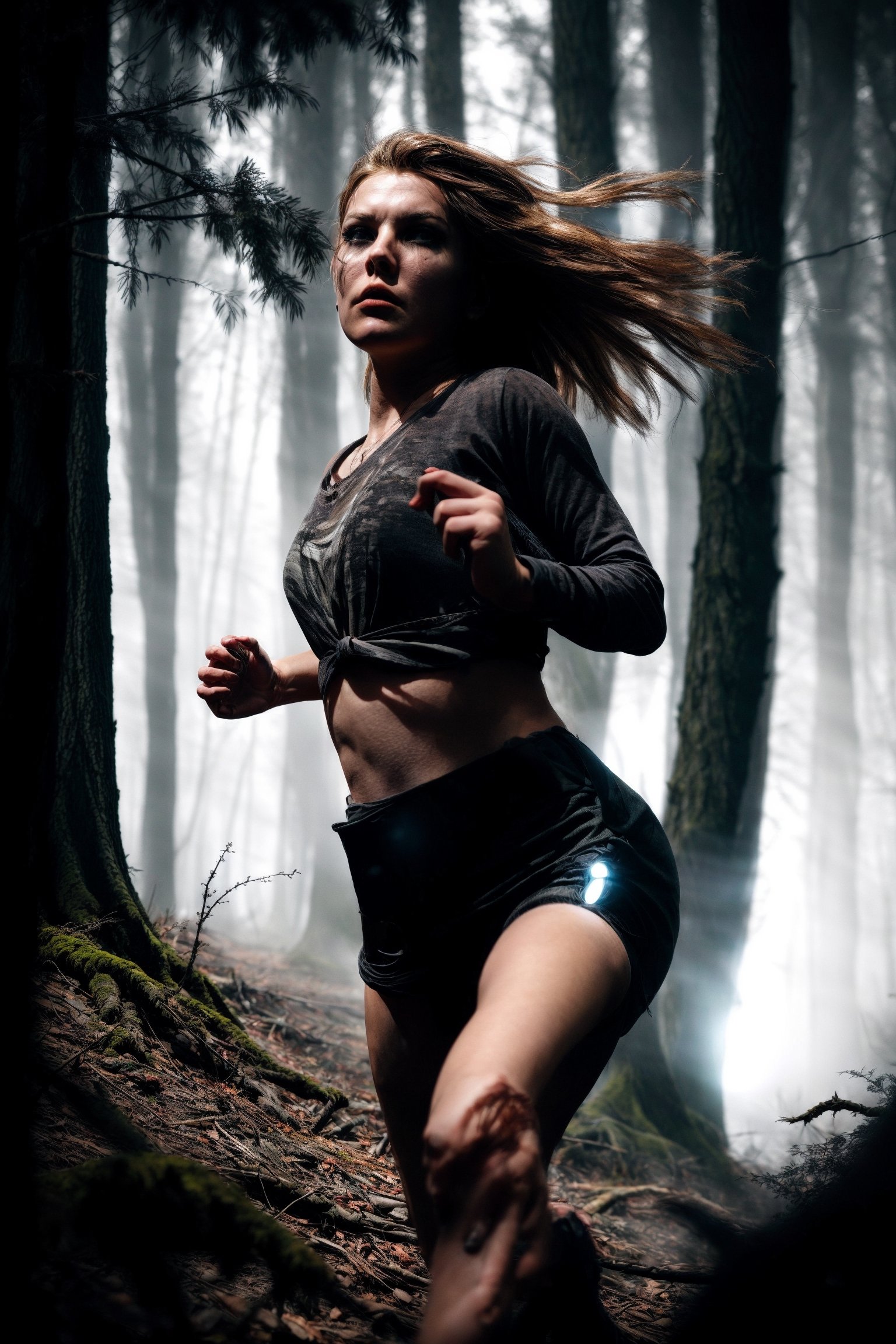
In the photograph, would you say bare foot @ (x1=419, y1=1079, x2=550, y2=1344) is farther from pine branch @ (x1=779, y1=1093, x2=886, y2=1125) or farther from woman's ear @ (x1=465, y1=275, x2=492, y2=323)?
woman's ear @ (x1=465, y1=275, x2=492, y2=323)

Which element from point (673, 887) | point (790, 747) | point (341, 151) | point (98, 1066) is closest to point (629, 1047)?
point (98, 1066)

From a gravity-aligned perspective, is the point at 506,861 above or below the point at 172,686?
below

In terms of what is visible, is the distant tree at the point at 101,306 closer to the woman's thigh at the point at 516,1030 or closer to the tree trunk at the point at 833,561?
the woman's thigh at the point at 516,1030

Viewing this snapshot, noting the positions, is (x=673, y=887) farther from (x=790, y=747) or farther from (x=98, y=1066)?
(x=790, y=747)

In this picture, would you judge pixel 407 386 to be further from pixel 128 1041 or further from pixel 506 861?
pixel 128 1041

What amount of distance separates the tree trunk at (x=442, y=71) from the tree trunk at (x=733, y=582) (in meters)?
4.89

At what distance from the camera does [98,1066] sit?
98.9 inches

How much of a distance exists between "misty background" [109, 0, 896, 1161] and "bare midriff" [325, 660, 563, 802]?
606 centimetres

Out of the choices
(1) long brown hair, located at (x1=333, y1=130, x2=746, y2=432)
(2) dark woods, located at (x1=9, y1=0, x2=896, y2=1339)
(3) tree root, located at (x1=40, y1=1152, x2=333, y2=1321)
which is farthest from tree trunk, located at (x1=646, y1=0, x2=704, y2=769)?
(3) tree root, located at (x1=40, y1=1152, x2=333, y2=1321)

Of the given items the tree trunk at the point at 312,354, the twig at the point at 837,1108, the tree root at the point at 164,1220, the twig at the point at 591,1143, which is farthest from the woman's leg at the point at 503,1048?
the tree trunk at the point at 312,354

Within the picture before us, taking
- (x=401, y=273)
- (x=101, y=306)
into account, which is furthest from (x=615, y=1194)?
(x=101, y=306)

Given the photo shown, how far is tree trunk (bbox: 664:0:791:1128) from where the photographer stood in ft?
18.6

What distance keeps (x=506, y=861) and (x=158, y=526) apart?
16636mm

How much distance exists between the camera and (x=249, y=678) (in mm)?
2332
